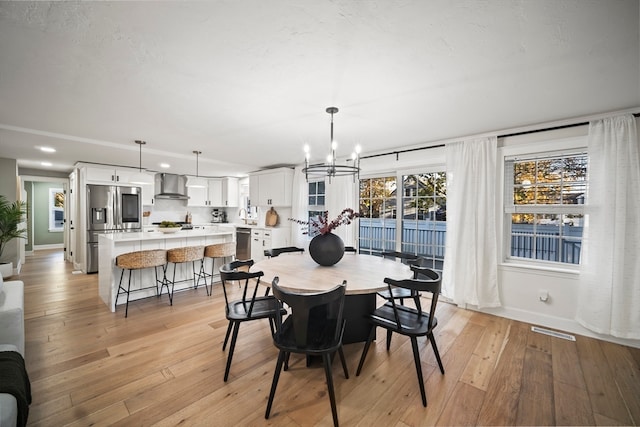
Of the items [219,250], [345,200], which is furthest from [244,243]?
[345,200]

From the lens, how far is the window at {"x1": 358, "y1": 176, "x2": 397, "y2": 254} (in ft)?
14.6

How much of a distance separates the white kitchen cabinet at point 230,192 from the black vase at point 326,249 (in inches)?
226

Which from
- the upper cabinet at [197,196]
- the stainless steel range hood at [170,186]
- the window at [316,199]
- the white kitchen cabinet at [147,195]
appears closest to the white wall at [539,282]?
the window at [316,199]

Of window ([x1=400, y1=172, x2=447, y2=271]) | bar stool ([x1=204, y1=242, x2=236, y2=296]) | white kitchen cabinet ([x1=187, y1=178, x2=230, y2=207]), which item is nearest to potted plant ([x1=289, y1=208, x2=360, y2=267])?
window ([x1=400, y1=172, x2=447, y2=271])

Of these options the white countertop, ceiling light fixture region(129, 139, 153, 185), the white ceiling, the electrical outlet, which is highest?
the white ceiling

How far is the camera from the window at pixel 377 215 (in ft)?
14.6

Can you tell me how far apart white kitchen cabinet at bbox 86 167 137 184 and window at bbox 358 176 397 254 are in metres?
5.15

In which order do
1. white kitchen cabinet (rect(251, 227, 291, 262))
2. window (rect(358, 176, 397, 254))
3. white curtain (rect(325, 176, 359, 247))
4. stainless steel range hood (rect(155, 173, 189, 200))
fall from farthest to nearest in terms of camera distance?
stainless steel range hood (rect(155, 173, 189, 200)) < white kitchen cabinet (rect(251, 227, 291, 262)) < white curtain (rect(325, 176, 359, 247)) < window (rect(358, 176, 397, 254))

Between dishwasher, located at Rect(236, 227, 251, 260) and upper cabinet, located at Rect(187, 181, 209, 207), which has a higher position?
upper cabinet, located at Rect(187, 181, 209, 207)

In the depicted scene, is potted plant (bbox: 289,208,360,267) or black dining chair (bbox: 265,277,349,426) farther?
potted plant (bbox: 289,208,360,267)

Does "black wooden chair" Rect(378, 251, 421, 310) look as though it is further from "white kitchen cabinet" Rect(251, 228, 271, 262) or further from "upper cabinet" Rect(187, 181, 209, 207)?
"upper cabinet" Rect(187, 181, 209, 207)

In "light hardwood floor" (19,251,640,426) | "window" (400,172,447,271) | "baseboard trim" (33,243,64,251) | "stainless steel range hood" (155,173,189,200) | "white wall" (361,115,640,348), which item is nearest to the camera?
"light hardwood floor" (19,251,640,426)

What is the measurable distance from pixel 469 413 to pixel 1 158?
807 cm

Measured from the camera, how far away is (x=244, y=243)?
648 cm
